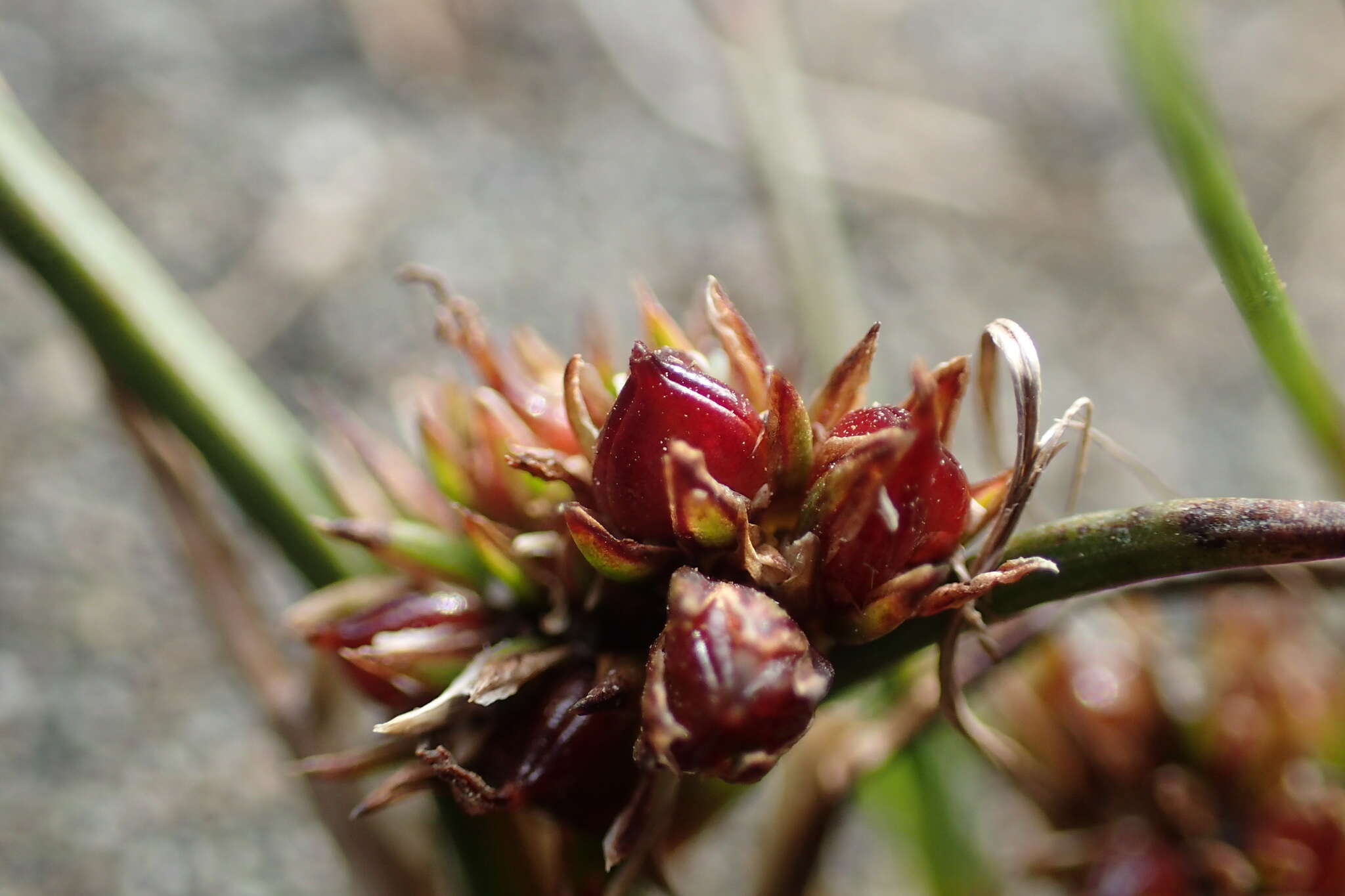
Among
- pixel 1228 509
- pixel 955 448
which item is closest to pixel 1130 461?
pixel 1228 509

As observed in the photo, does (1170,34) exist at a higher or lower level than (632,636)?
higher

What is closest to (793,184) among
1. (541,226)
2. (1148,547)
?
(541,226)

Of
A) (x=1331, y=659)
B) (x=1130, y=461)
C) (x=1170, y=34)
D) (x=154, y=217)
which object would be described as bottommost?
(x=154, y=217)

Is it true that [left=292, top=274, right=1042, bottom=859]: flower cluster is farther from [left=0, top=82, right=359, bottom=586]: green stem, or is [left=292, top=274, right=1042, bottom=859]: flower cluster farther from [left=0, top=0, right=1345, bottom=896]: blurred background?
[left=0, top=0, right=1345, bottom=896]: blurred background

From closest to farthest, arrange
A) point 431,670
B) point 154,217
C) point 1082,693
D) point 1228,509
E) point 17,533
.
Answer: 1. point 1228,509
2. point 431,670
3. point 1082,693
4. point 17,533
5. point 154,217

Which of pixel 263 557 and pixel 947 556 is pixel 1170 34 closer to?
pixel 947 556

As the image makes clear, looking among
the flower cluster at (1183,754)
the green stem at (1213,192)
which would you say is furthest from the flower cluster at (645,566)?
the flower cluster at (1183,754)
